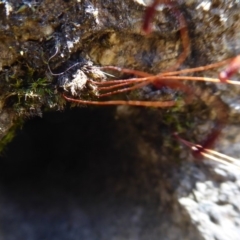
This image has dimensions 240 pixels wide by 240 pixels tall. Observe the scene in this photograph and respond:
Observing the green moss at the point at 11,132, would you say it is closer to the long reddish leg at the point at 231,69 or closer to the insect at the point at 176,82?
the insect at the point at 176,82

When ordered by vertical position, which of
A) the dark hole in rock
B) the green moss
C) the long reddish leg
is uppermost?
the long reddish leg

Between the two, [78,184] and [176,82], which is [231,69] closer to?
[176,82]

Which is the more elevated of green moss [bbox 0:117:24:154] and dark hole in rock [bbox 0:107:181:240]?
green moss [bbox 0:117:24:154]

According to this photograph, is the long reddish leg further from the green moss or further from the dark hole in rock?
the green moss

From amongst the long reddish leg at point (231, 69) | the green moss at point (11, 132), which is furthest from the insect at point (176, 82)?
the green moss at point (11, 132)

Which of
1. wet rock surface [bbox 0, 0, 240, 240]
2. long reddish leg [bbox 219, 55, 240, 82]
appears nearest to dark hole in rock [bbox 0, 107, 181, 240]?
wet rock surface [bbox 0, 0, 240, 240]

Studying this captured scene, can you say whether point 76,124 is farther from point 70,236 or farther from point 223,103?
point 223,103

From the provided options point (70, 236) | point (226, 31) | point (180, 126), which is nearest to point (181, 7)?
point (226, 31)
